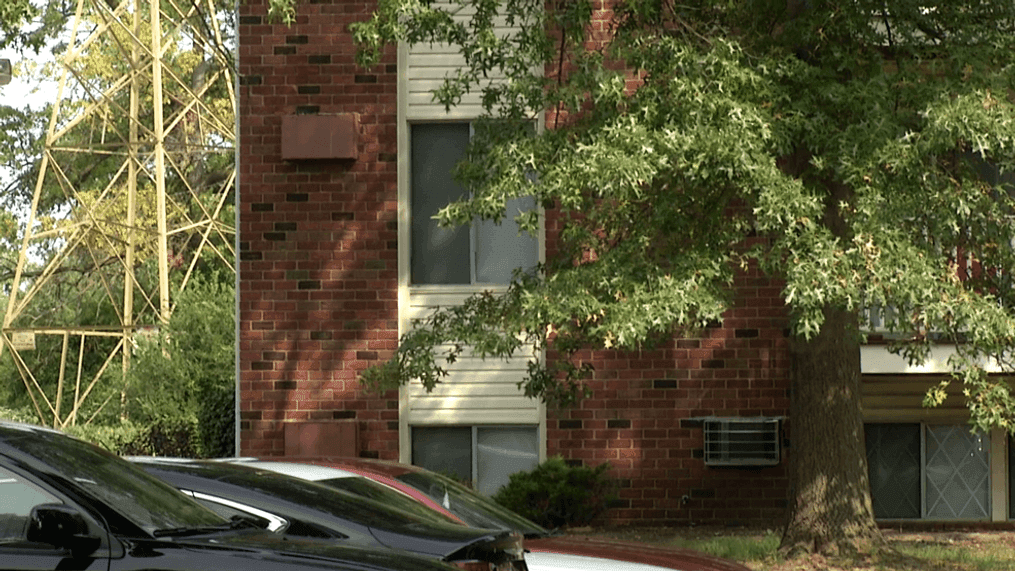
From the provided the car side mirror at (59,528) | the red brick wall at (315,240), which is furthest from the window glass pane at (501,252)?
the car side mirror at (59,528)

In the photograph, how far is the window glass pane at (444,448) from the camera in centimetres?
1605

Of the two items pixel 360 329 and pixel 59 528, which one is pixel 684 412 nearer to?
pixel 360 329

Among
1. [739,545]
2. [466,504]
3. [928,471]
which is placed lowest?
[739,545]

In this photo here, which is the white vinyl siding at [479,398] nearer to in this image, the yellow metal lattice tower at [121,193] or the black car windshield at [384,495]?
the black car windshield at [384,495]

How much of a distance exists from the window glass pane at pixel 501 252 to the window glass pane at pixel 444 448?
1720 mm

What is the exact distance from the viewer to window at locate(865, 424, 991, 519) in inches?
647

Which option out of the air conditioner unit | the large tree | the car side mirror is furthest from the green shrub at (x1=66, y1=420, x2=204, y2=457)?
the car side mirror

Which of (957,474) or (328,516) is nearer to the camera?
(328,516)

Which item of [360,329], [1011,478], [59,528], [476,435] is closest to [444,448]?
[476,435]

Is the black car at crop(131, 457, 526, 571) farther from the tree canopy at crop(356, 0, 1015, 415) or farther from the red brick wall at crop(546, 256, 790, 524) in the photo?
the red brick wall at crop(546, 256, 790, 524)

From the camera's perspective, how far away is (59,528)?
4.88 m

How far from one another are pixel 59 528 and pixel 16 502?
0.52 meters

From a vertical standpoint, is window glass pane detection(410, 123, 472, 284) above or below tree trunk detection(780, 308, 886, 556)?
above

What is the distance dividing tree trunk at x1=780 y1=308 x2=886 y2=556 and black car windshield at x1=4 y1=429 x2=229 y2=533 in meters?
7.88
